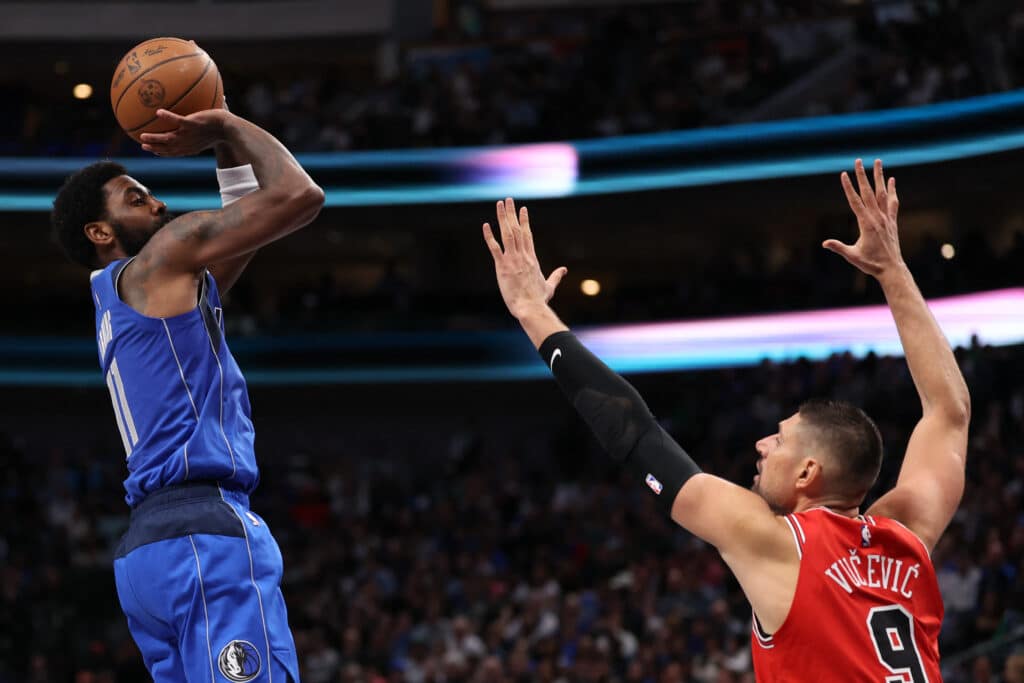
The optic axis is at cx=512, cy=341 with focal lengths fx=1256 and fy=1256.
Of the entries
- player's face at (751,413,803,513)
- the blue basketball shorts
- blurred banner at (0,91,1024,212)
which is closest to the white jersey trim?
player's face at (751,413,803,513)

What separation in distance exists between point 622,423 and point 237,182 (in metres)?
1.60

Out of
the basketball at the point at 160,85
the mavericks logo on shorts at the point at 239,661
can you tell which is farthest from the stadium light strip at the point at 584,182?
the mavericks logo on shorts at the point at 239,661

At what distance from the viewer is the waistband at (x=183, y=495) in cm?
358

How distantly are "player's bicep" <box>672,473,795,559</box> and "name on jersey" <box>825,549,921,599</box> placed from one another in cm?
14

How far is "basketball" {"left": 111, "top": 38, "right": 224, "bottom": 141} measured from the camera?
12.9 ft

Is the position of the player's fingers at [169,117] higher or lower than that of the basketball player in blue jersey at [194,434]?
higher

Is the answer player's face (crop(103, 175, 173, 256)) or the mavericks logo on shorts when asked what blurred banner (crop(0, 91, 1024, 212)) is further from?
the mavericks logo on shorts

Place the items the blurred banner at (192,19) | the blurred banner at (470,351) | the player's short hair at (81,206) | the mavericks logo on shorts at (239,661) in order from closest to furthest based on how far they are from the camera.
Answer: the mavericks logo on shorts at (239,661) < the player's short hair at (81,206) < the blurred banner at (470,351) < the blurred banner at (192,19)

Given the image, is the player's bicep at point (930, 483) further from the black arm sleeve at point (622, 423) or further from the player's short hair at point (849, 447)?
the black arm sleeve at point (622, 423)

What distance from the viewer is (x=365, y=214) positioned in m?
18.5

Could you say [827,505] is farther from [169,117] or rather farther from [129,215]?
[129,215]

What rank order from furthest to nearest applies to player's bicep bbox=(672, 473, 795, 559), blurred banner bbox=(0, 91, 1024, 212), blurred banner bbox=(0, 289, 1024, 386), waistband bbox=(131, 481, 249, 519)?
blurred banner bbox=(0, 289, 1024, 386)
blurred banner bbox=(0, 91, 1024, 212)
waistband bbox=(131, 481, 249, 519)
player's bicep bbox=(672, 473, 795, 559)

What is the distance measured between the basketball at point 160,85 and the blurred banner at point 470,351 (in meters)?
13.2

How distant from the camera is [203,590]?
3.45 metres
